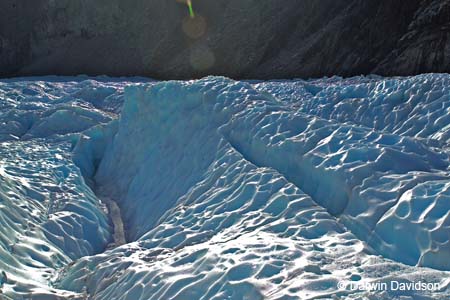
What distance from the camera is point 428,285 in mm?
4199

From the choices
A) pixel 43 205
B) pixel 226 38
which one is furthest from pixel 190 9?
pixel 43 205

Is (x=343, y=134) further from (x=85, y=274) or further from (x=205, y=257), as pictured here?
(x=85, y=274)

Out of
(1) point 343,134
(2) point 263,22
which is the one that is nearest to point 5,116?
(1) point 343,134

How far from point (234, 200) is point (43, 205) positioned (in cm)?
446

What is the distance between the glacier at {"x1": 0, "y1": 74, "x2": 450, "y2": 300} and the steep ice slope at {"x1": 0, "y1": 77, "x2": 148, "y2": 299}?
40 millimetres

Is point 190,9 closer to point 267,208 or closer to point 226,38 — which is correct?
point 226,38

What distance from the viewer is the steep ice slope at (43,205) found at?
6.86m

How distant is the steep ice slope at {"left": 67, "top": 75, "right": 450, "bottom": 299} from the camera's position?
495 centimetres

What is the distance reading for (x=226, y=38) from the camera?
41.0m

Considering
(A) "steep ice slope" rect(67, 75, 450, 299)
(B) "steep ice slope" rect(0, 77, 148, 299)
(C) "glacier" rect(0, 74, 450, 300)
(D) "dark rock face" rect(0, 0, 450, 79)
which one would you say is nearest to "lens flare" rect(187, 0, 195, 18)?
(D) "dark rock face" rect(0, 0, 450, 79)

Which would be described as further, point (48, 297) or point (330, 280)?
point (48, 297)

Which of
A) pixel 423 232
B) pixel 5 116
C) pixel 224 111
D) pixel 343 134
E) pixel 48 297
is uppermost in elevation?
pixel 5 116

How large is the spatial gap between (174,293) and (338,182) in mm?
3043

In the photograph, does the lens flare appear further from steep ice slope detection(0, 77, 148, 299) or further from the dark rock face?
steep ice slope detection(0, 77, 148, 299)
